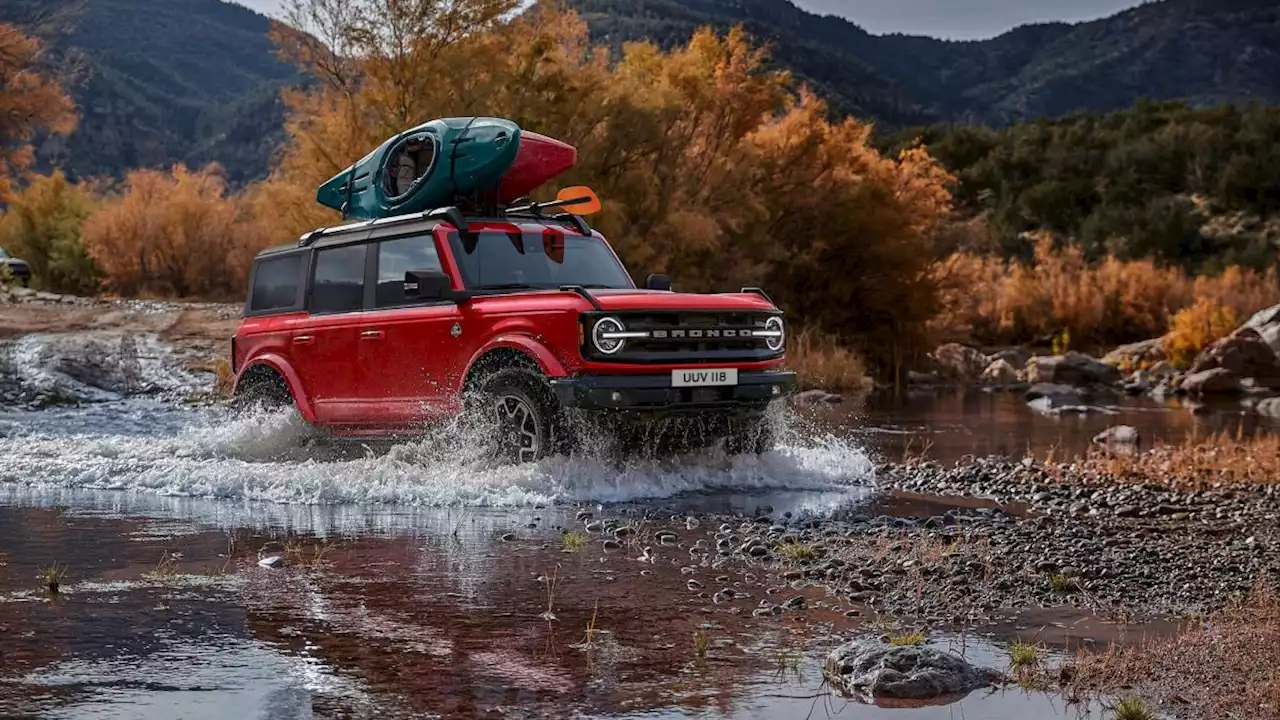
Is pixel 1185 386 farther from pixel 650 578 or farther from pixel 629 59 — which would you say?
pixel 650 578

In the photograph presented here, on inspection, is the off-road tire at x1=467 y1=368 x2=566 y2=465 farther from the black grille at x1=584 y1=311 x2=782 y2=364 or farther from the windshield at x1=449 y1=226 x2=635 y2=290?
the windshield at x1=449 y1=226 x2=635 y2=290

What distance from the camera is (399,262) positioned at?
12.0 m

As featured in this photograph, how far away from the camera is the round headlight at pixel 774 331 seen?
454 inches

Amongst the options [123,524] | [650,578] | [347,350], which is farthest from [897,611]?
[347,350]

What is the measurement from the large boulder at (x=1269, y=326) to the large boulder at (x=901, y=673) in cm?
2804

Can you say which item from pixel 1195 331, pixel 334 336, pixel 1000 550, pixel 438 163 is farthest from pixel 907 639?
pixel 1195 331

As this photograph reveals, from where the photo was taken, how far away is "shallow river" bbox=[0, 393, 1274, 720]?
4.93m

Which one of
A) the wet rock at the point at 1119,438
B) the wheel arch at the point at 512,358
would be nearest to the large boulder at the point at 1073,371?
the wet rock at the point at 1119,438

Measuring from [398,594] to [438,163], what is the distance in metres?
6.60

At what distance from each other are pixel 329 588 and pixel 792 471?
5790 millimetres

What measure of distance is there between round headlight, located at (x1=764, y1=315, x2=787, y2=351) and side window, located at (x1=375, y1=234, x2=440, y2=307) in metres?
2.68

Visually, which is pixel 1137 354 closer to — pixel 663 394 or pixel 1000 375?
pixel 1000 375

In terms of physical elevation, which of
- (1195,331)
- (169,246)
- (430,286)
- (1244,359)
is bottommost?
(1244,359)

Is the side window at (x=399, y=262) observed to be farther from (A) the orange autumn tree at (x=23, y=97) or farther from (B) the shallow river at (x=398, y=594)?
(A) the orange autumn tree at (x=23, y=97)
